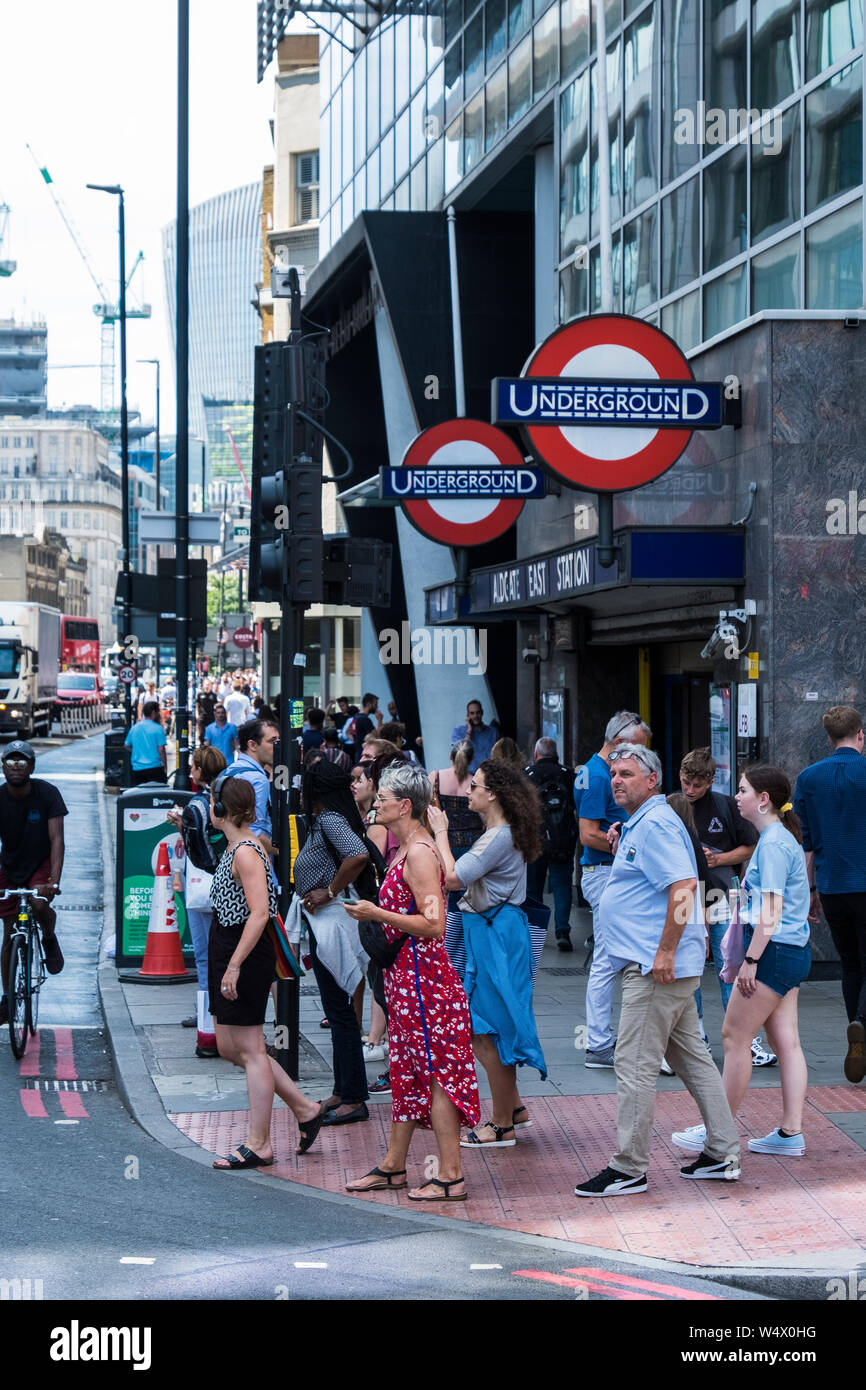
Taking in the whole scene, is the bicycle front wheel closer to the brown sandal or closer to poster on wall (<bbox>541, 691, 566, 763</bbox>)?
the brown sandal

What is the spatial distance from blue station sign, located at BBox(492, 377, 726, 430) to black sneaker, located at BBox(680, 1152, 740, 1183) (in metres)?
5.93

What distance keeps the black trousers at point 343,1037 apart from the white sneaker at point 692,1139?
1.62 meters

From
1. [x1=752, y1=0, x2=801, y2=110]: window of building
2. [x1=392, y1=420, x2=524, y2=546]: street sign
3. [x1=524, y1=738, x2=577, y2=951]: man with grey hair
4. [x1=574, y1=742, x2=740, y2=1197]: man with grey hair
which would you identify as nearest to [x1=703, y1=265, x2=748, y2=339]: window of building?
[x1=752, y1=0, x2=801, y2=110]: window of building

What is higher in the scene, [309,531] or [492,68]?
[492,68]

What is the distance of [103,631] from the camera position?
19038 cm

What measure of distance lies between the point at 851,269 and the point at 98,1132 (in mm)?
8116

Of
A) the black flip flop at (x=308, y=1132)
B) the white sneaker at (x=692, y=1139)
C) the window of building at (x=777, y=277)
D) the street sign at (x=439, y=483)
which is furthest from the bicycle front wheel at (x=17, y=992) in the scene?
the window of building at (x=777, y=277)

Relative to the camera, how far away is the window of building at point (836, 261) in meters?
12.3

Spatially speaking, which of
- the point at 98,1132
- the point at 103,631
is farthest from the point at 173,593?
the point at 103,631

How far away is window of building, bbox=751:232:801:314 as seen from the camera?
43.2 feet

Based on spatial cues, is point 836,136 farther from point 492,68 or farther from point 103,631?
point 103,631

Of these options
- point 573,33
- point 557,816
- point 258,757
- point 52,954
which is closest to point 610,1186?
point 258,757

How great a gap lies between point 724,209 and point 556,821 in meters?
5.43
